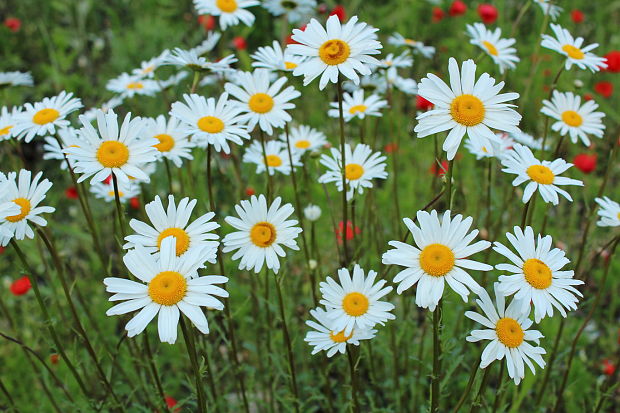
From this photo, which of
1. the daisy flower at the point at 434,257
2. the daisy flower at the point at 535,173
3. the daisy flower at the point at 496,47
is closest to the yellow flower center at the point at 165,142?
the daisy flower at the point at 434,257

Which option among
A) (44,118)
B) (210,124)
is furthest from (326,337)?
(44,118)

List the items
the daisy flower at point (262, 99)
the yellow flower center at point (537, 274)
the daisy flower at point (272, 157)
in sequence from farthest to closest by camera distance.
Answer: the daisy flower at point (272, 157)
the daisy flower at point (262, 99)
the yellow flower center at point (537, 274)

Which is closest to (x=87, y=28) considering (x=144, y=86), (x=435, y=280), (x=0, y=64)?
(x=0, y=64)

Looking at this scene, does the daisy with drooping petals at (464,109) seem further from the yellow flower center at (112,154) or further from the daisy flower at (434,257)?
the yellow flower center at (112,154)

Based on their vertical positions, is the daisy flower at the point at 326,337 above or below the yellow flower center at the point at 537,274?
below

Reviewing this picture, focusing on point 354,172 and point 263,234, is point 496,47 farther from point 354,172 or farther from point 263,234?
point 263,234

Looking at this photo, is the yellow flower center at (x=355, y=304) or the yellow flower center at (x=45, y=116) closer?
the yellow flower center at (x=355, y=304)

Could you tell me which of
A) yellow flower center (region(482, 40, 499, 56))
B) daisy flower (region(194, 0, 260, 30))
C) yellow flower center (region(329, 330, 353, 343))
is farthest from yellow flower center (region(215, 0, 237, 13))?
yellow flower center (region(329, 330, 353, 343))
